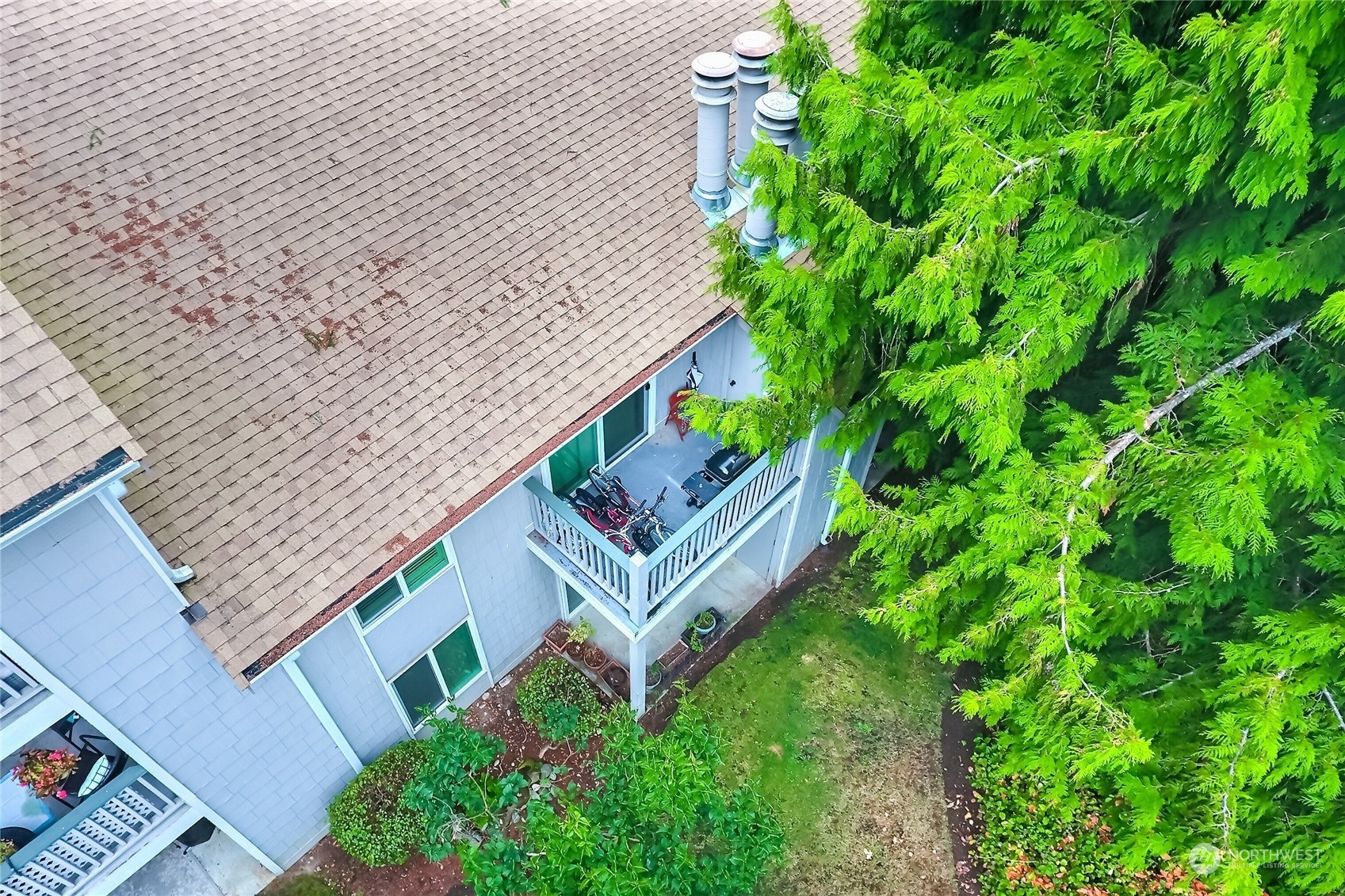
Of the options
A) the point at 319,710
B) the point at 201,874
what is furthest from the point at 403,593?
the point at 201,874

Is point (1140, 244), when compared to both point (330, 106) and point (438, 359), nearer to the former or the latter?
point (438, 359)

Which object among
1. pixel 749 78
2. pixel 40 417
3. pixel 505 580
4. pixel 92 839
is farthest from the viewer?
pixel 505 580

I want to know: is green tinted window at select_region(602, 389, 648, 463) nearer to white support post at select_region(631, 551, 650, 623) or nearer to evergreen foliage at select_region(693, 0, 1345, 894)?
white support post at select_region(631, 551, 650, 623)

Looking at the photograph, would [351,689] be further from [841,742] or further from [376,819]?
[841,742]

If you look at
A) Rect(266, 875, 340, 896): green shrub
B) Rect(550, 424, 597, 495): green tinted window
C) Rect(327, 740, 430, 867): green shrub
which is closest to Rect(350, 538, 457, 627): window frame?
Rect(550, 424, 597, 495): green tinted window

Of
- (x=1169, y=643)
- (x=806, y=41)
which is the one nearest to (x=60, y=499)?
(x=806, y=41)

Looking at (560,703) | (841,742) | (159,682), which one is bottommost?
(841,742)

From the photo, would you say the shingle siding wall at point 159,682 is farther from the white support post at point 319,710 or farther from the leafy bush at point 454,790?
the leafy bush at point 454,790
